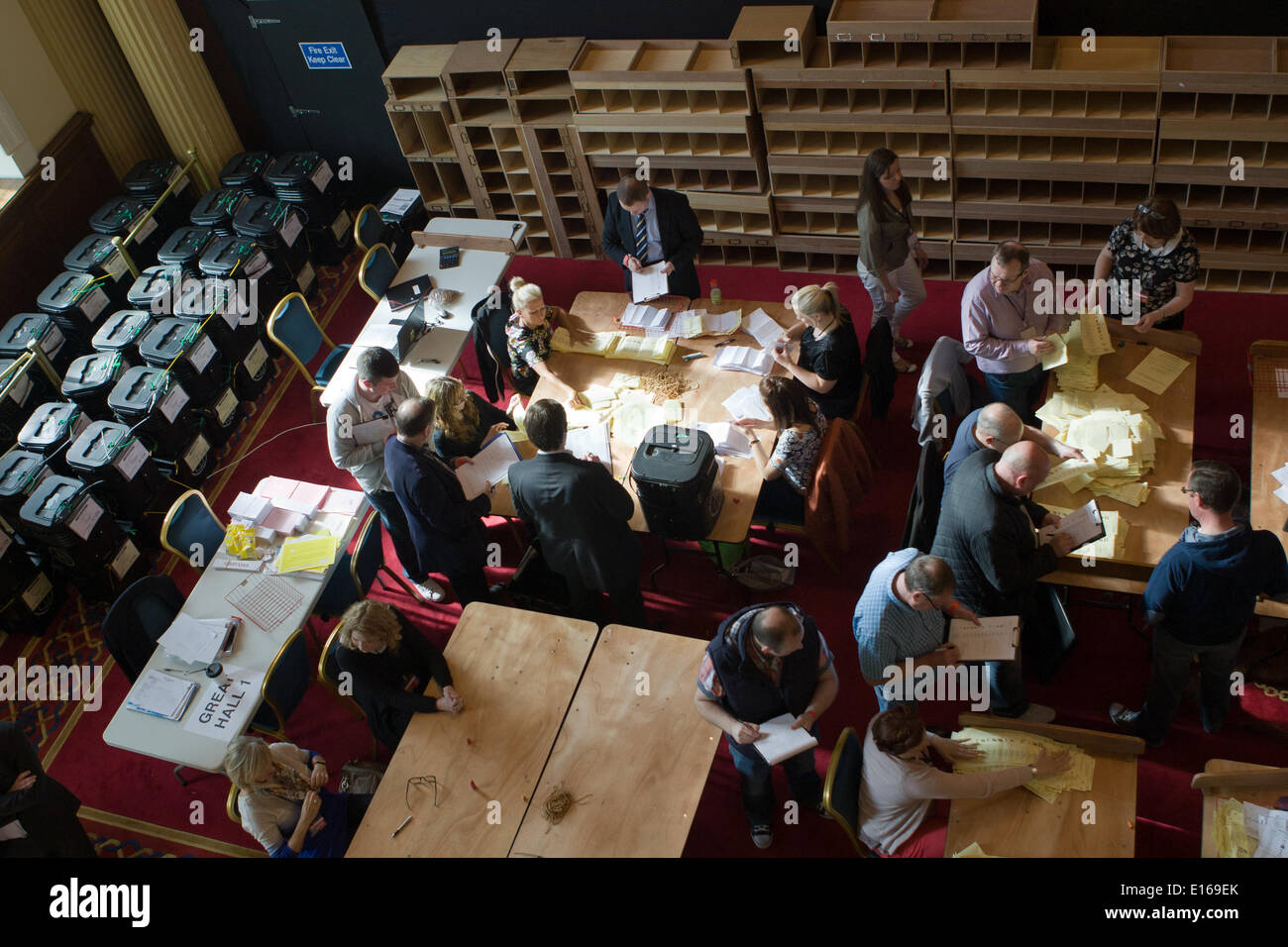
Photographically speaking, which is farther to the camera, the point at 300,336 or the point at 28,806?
the point at 300,336

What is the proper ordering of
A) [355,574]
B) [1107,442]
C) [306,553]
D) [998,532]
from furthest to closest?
1. [306,553]
2. [355,574]
3. [1107,442]
4. [998,532]

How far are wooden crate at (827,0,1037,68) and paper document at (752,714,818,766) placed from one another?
453 centimetres

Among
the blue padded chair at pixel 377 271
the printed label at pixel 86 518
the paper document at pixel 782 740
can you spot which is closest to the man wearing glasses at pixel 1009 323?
the paper document at pixel 782 740

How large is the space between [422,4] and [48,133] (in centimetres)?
334

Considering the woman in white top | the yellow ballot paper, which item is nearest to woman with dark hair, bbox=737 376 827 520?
the woman in white top

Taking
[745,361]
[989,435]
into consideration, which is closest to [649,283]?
[745,361]

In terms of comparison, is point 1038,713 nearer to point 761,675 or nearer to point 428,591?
point 761,675

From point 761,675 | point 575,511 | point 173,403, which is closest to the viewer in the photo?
point 761,675

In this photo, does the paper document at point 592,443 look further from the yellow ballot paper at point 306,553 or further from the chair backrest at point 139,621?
the chair backrest at point 139,621

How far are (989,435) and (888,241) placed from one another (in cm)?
213

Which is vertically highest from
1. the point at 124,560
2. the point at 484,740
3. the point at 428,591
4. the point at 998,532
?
the point at 998,532

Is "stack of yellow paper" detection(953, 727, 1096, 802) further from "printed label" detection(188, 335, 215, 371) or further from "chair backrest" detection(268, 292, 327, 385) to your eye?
"printed label" detection(188, 335, 215, 371)

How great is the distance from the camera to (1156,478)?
511 centimetres
